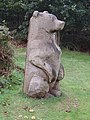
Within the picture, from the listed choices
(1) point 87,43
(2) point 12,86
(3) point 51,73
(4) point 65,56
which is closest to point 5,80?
(2) point 12,86

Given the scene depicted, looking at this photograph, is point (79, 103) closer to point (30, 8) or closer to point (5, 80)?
point (5, 80)

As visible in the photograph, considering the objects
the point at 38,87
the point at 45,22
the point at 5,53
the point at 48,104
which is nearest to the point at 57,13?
the point at 5,53

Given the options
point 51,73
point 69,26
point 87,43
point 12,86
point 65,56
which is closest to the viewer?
point 51,73

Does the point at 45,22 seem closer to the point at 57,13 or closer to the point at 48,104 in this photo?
the point at 48,104

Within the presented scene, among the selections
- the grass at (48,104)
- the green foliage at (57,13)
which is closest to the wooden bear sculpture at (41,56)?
the grass at (48,104)

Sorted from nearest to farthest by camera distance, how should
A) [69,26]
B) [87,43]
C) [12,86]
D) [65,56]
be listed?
1. [12,86]
2. [65,56]
3. [69,26]
4. [87,43]

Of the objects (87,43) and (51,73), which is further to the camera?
(87,43)

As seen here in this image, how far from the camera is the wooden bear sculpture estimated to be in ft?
24.1

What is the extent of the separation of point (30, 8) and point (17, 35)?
1467 millimetres

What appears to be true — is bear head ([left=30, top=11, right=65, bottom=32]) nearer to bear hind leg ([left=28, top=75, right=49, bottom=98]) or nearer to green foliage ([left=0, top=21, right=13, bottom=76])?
bear hind leg ([left=28, top=75, right=49, bottom=98])

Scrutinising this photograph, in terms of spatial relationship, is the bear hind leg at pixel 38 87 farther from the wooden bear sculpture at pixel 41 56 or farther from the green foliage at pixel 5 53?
the green foliage at pixel 5 53

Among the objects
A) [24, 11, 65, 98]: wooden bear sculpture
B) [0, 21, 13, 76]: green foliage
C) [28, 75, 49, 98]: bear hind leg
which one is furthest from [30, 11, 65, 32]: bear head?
[0, 21, 13, 76]: green foliage

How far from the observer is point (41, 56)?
7359 mm

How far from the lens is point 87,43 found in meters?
17.0
